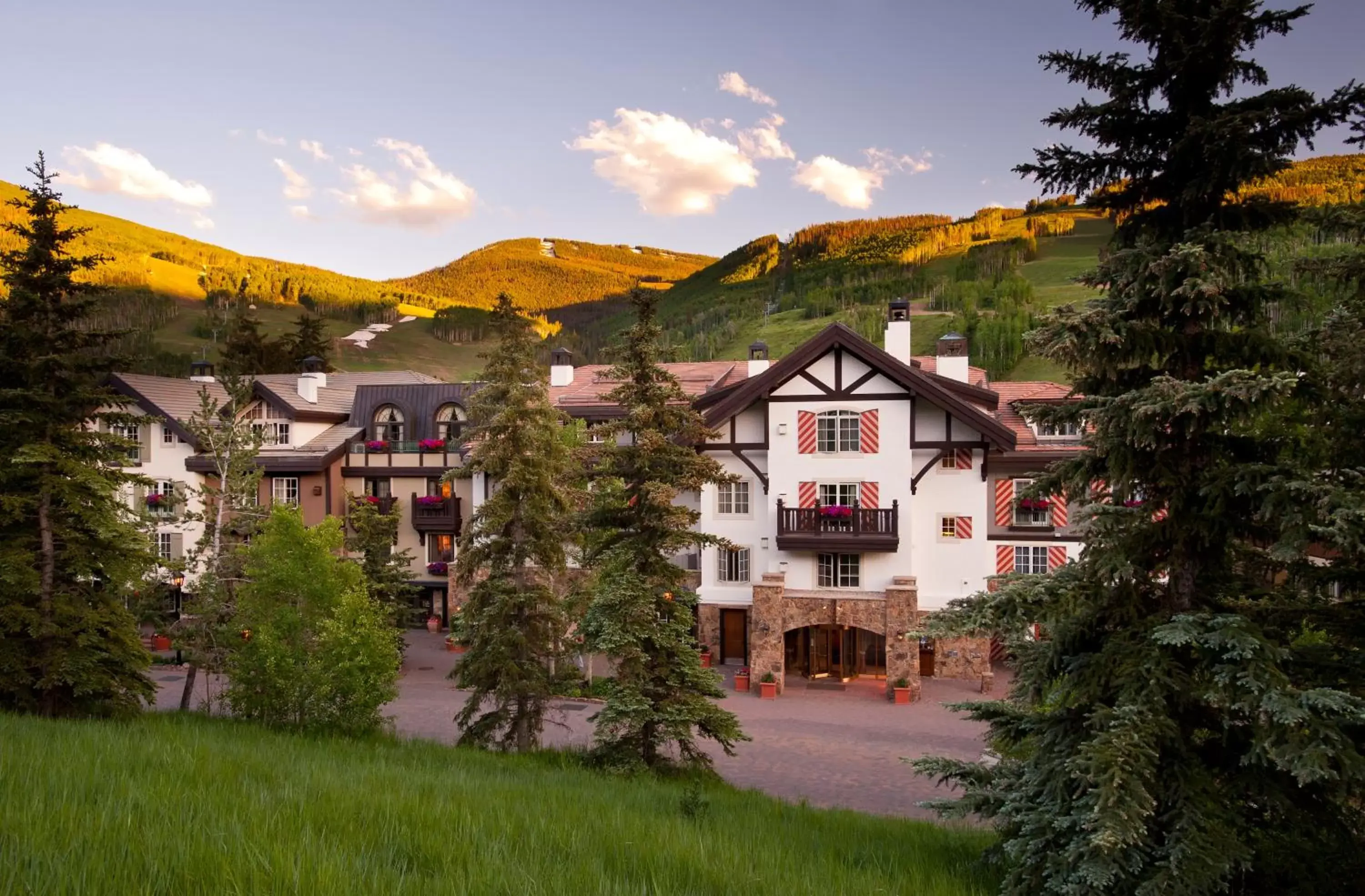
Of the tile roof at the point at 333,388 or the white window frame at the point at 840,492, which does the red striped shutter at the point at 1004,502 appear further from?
the tile roof at the point at 333,388

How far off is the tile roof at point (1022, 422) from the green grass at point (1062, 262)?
6302 centimetres

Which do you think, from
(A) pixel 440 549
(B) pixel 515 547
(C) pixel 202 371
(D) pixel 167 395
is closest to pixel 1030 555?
(B) pixel 515 547

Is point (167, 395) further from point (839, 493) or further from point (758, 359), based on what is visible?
point (839, 493)

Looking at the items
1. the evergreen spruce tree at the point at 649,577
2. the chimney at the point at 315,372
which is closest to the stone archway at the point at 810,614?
the evergreen spruce tree at the point at 649,577

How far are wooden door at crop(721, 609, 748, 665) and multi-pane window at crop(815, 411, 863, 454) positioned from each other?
6.92 meters

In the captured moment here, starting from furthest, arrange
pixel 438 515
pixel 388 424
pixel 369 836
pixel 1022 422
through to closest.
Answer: pixel 388 424 < pixel 438 515 < pixel 1022 422 < pixel 369 836

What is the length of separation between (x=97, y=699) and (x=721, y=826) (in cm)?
1353

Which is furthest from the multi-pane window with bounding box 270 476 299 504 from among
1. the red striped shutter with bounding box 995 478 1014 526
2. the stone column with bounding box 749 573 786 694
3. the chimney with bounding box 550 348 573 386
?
the red striped shutter with bounding box 995 478 1014 526

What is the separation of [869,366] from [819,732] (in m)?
11.7

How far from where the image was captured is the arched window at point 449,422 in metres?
36.0

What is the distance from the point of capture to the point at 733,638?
29.9 metres

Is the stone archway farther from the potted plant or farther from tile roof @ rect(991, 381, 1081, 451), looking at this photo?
tile roof @ rect(991, 381, 1081, 451)

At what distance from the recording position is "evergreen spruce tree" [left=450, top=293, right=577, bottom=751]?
1817 cm

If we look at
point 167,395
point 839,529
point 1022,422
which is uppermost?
point 167,395
